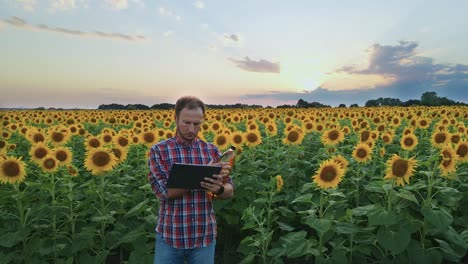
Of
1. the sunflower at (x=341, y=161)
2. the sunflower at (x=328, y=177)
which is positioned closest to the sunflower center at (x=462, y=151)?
the sunflower at (x=341, y=161)

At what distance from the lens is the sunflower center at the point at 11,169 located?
6348 mm

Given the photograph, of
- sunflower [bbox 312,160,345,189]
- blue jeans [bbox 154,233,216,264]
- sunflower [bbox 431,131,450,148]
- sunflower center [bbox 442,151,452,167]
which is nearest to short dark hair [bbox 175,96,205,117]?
blue jeans [bbox 154,233,216,264]

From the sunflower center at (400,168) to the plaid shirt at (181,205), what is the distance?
2.41 m

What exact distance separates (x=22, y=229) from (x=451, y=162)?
605 cm

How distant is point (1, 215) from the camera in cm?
618

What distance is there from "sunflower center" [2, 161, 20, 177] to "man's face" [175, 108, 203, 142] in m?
3.64

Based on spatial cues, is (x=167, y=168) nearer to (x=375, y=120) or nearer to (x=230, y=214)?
(x=230, y=214)

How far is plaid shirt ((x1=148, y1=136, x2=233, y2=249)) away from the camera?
4.03m

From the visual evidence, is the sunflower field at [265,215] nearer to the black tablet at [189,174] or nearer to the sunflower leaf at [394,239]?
the sunflower leaf at [394,239]

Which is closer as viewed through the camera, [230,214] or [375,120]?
[230,214]

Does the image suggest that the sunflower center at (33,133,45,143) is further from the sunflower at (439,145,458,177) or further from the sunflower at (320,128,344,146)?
the sunflower at (439,145,458,177)

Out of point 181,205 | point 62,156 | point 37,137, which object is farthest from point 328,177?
point 37,137

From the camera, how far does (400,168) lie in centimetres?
518

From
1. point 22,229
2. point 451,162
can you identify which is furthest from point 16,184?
point 451,162
